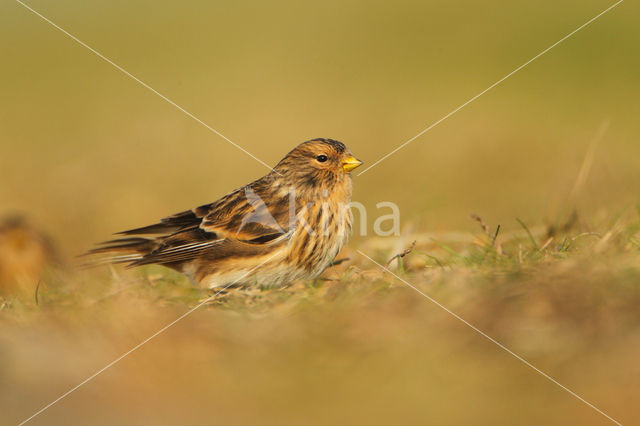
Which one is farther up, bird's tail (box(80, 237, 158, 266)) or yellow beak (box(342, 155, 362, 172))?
yellow beak (box(342, 155, 362, 172))

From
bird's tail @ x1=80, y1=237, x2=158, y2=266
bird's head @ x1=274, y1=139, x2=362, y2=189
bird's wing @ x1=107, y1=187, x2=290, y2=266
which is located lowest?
bird's tail @ x1=80, y1=237, x2=158, y2=266

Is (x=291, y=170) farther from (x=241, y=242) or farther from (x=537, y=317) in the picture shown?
(x=537, y=317)

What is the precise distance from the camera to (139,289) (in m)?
4.13

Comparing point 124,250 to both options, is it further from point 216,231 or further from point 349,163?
point 349,163

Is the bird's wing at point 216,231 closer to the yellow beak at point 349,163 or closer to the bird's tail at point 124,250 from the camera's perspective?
the bird's tail at point 124,250

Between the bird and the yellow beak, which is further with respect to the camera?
the yellow beak

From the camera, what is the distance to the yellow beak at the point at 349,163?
4.96m

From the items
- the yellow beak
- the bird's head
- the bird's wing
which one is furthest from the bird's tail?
the yellow beak

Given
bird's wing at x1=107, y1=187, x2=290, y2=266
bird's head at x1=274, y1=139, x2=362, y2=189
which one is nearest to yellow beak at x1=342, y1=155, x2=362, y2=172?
bird's head at x1=274, y1=139, x2=362, y2=189

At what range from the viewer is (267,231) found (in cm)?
456

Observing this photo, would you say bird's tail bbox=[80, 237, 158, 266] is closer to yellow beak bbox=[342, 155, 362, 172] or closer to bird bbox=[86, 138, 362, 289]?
bird bbox=[86, 138, 362, 289]

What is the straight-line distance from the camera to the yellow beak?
4.96m

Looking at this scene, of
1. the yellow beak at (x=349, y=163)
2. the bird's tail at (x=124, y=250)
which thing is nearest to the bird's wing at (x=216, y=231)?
the bird's tail at (x=124, y=250)

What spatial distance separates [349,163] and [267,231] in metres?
0.89
